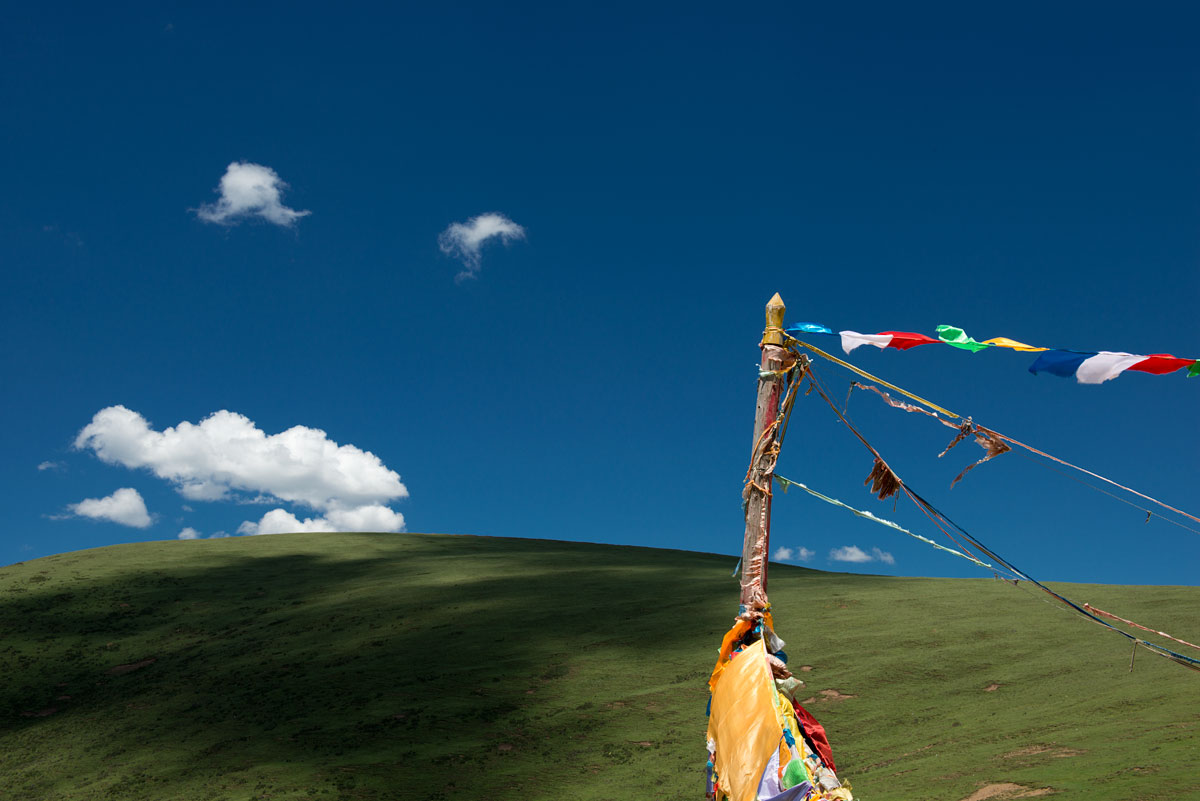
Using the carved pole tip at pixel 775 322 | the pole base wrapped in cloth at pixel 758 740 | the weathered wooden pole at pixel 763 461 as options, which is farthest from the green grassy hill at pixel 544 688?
the carved pole tip at pixel 775 322

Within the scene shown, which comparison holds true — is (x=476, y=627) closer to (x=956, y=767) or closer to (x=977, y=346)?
(x=956, y=767)

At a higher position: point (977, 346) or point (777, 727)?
point (977, 346)

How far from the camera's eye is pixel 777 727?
7996 mm

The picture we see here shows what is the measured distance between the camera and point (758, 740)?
8031 mm

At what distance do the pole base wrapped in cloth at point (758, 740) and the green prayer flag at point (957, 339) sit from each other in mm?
3540

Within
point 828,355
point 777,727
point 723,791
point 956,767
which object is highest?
point 828,355

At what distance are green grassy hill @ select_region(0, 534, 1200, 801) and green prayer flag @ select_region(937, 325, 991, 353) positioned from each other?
7.32 meters

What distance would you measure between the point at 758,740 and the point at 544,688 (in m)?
14.4

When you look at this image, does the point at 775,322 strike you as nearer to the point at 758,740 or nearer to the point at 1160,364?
the point at 1160,364

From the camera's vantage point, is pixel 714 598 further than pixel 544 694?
Yes

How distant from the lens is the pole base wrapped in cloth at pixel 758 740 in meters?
7.72

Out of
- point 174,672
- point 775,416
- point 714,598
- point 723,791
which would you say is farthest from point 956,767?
point 174,672

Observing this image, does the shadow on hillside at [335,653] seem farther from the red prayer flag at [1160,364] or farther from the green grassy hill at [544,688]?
the red prayer flag at [1160,364]

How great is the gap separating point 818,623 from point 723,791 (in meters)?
18.0
